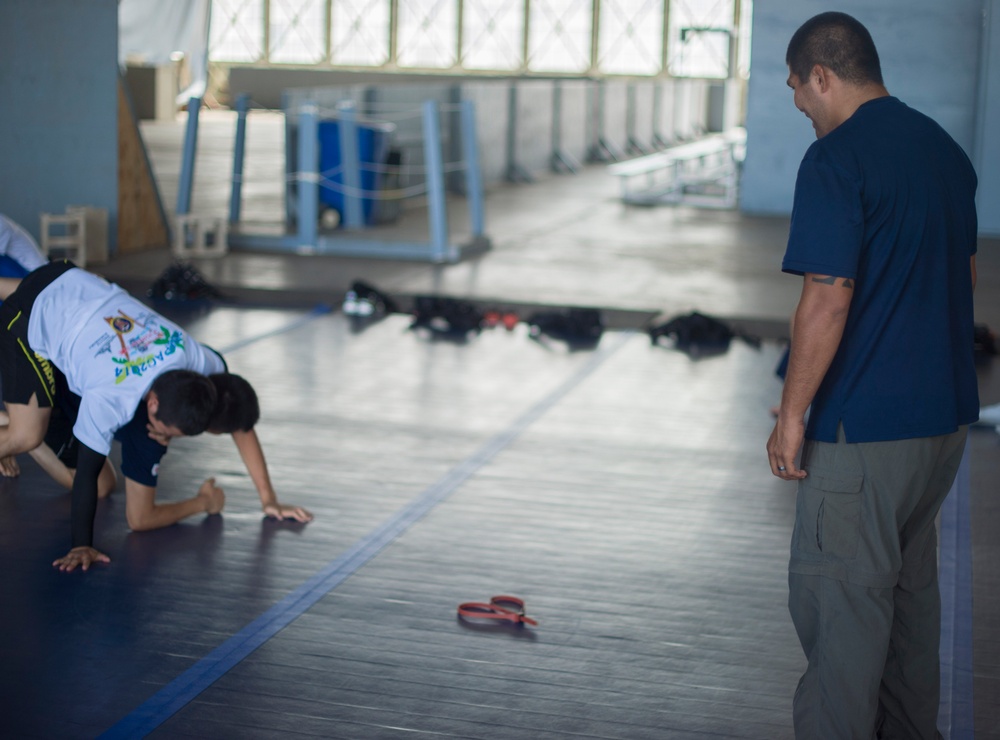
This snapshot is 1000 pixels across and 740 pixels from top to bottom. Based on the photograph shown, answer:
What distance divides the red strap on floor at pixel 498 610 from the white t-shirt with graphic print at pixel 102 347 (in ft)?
4.53

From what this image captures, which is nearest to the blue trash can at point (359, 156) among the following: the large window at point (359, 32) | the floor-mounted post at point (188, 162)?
the floor-mounted post at point (188, 162)

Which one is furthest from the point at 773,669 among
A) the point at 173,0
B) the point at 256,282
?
the point at 173,0

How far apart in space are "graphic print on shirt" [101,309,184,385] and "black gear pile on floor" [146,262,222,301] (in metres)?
5.53

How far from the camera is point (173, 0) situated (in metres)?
14.0

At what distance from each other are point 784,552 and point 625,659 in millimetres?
1335

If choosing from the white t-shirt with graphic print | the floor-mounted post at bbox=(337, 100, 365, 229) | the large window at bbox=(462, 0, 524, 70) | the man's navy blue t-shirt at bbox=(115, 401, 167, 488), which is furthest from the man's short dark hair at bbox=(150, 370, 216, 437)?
the large window at bbox=(462, 0, 524, 70)

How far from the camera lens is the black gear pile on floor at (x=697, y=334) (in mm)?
9070

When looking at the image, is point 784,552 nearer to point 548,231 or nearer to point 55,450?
point 55,450

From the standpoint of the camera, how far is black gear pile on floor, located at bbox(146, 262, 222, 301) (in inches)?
391

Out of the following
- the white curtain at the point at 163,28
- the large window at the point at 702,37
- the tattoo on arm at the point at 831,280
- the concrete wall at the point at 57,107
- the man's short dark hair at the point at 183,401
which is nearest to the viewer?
the tattoo on arm at the point at 831,280

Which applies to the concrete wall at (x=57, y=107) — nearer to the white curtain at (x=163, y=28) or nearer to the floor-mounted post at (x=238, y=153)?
the floor-mounted post at (x=238, y=153)

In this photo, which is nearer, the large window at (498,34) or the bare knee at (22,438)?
the bare knee at (22,438)

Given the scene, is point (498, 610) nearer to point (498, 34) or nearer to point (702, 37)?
point (702, 37)

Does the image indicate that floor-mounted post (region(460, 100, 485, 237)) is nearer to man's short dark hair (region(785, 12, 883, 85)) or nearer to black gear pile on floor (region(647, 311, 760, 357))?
black gear pile on floor (region(647, 311, 760, 357))
